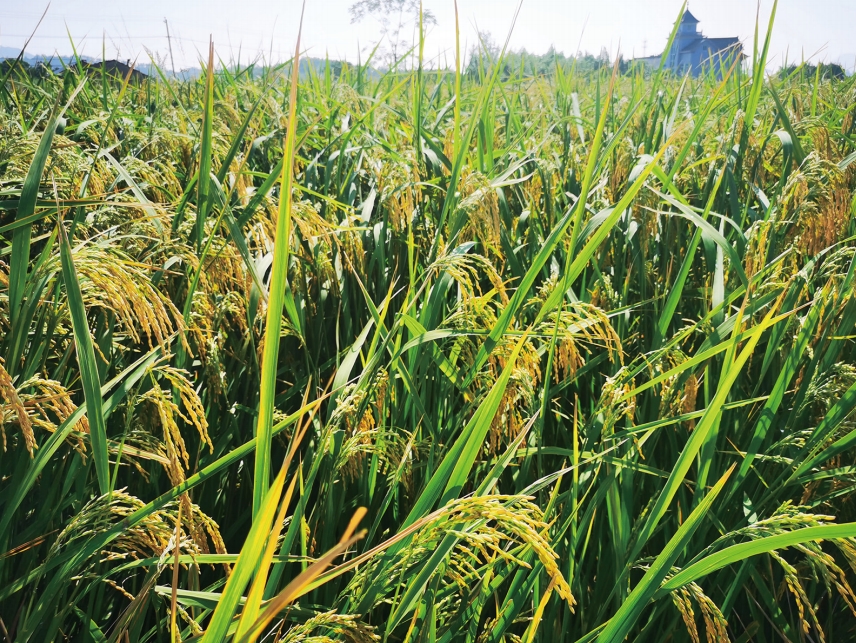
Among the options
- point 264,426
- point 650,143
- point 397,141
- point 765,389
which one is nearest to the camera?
point 264,426

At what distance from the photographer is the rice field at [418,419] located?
2.69 feet

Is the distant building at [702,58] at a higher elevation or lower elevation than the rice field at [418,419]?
higher

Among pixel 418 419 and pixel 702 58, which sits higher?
pixel 702 58

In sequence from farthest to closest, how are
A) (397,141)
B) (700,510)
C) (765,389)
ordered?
1. (397,141)
2. (765,389)
3. (700,510)

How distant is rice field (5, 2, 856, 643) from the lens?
820mm

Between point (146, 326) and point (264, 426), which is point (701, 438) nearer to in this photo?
point (264, 426)

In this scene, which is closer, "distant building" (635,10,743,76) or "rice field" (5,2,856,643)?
"rice field" (5,2,856,643)

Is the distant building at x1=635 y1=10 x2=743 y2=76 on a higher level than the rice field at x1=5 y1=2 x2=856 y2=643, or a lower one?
higher

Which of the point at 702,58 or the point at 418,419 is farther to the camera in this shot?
the point at 702,58

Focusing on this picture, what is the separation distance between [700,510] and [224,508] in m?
1.01

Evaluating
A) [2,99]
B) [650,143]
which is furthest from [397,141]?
[2,99]

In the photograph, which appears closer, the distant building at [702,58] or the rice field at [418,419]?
the rice field at [418,419]

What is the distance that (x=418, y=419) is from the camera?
138cm

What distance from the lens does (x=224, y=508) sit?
1384mm
